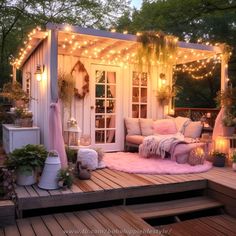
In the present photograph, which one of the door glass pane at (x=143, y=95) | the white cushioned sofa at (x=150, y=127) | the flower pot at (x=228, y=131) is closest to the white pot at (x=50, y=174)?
the white cushioned sofa at (x=150, y=127)

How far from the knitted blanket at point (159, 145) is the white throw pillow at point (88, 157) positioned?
1329mm

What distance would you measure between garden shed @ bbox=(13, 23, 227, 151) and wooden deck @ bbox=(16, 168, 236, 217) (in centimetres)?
195

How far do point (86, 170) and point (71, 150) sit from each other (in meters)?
0.72

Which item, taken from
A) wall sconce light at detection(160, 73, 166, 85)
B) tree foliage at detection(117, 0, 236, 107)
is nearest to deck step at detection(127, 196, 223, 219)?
wall sconce light at detection(160, 73, 166, 85)

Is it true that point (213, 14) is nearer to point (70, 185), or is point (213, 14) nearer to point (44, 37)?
point (44, 37)

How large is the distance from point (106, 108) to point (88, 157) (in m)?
2.33

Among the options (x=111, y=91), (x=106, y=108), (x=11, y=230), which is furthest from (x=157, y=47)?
(x=11, y=230)

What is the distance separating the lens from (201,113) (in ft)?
27.0

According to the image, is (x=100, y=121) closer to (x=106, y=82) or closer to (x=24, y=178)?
(x=106, y=82)

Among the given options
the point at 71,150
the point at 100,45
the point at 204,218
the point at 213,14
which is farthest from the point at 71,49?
the point at 213,14

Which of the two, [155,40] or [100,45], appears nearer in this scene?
[155,40]

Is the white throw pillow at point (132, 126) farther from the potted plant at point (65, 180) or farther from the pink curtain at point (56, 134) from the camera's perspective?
the potted plant at point (65, 180)

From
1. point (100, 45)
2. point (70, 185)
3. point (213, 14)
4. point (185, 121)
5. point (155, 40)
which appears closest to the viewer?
point (70, 185)

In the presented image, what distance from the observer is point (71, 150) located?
4902 millimetres
